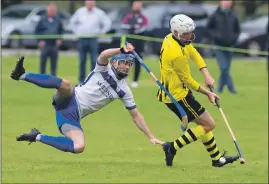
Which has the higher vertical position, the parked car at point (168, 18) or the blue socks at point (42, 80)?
the blue socks at point (42, 80)

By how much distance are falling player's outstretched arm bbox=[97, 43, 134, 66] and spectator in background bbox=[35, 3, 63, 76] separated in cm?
1267

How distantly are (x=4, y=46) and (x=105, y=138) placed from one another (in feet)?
59.1

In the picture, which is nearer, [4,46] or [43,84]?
[43,84]

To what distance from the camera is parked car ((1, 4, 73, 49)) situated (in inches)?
1346

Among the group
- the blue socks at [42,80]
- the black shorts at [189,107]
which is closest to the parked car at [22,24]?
the black shorts at [189,107]

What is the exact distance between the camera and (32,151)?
15039 mm

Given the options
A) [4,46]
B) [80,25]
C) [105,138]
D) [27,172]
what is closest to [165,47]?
[27,172]

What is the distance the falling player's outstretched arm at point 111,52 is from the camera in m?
11.8

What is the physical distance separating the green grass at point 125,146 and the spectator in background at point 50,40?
900 millimetres

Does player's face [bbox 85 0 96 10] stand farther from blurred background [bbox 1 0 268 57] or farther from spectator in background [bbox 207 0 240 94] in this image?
blurred background [bbox 1 0 268 57]

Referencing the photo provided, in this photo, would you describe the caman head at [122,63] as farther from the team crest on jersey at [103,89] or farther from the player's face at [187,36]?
the player's face at [187,36]

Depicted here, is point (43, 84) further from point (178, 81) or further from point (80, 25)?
point (80, 25)

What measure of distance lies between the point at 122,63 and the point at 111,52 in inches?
21.3

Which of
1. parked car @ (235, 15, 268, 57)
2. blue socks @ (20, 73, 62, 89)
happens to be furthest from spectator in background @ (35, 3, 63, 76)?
blue socks @ (20, 73, 62, 89)
